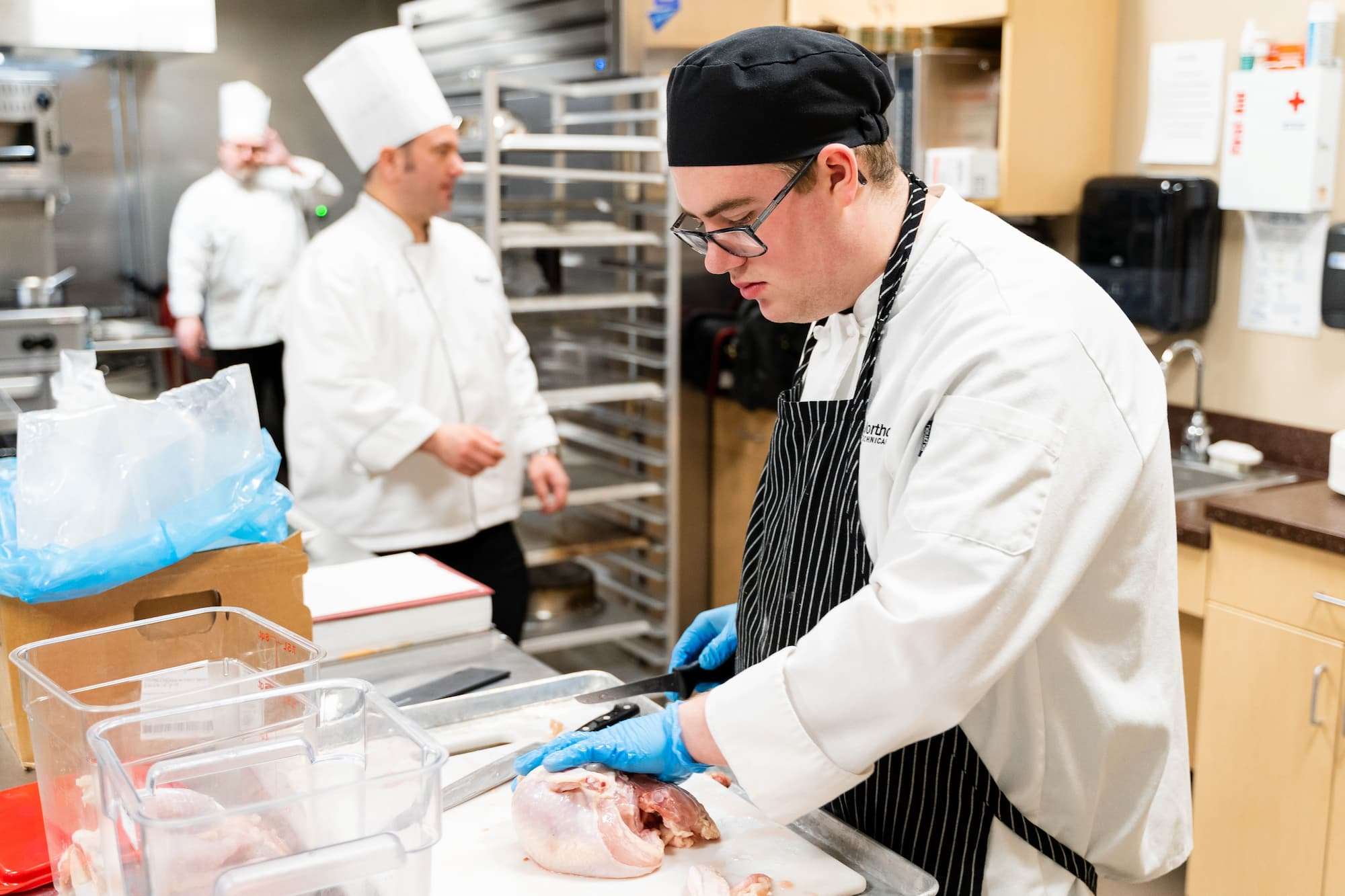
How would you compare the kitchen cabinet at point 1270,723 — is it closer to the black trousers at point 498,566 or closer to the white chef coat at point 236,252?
the black trousers at point 498,566

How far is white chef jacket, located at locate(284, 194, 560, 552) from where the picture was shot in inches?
113

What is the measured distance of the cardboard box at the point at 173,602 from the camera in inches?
52.6

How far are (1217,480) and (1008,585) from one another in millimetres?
2196

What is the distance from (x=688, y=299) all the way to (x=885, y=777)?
9.73ft

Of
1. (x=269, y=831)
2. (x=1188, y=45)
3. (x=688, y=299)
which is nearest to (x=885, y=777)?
(x=269, y=831)

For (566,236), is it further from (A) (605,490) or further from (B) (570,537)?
(B) (570,537)

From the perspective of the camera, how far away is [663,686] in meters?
1.50

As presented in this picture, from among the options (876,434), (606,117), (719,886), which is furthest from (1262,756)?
(606,117)

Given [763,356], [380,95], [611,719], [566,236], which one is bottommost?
[611,719]

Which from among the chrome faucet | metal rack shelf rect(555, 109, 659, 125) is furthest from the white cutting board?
metal rack shelf rect(555, 109, 659, 125)

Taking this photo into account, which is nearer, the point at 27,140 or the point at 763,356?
the point at 763,356

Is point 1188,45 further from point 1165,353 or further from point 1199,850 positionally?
point 1199,850

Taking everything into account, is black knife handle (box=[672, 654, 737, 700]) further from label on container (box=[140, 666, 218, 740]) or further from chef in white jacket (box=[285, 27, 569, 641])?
chef in white jacket (box=[285, 27, 569, 641])

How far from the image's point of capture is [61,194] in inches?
208
